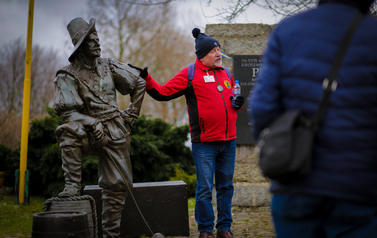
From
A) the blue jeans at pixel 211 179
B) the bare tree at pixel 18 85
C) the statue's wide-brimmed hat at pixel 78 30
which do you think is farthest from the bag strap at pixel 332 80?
the bare tree at pixel 18 85

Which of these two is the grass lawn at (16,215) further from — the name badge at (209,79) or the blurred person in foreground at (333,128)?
the blurred person in foreground at (333,128)

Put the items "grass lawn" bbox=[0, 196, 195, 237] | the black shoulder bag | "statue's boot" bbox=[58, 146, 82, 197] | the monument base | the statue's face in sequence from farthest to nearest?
1. "grass lawn" bbox=[0, 196, 195, 237]
2. the monument base
3. the statue's face
4. "statue's boot" bbox=[58, 146, 82, 197]
5. the black shoulder bag

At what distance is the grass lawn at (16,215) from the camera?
5496 mm

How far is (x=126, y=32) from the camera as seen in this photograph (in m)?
18.4

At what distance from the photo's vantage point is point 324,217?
5.27 ft

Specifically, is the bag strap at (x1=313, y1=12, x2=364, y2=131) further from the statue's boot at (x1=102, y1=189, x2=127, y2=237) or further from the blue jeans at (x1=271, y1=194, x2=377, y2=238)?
the statue's boot at (x1=102, y1=189, x2=127, y2=237)

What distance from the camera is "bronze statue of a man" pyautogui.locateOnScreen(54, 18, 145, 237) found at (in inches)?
146

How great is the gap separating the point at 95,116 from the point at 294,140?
105 inches

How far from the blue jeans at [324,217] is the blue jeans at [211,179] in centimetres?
274

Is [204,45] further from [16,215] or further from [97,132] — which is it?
[16,215]

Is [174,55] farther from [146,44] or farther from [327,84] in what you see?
[327,84]

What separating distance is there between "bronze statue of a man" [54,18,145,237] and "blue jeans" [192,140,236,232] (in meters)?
0.81

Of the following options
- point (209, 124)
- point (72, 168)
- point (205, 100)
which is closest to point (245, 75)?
point (205, 100)

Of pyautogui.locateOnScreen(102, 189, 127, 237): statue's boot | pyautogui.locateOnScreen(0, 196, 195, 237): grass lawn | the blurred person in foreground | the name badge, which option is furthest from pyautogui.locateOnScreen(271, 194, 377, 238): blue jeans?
pyautogui.locateOnScreen(0, 196, 195, 237): grass lawn
